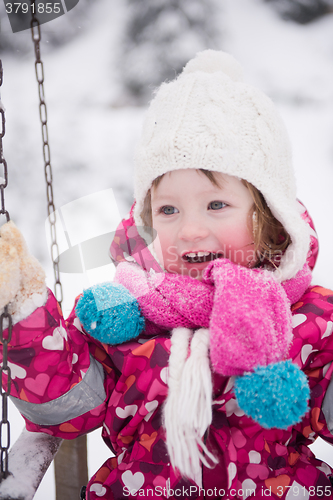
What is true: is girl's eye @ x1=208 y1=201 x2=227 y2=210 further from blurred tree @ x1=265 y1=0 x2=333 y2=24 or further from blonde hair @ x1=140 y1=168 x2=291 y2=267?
blurred tree @ x1=265 y1=0 x2=333 y2=24

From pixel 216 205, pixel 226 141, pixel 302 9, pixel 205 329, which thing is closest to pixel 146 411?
pixel 205 329

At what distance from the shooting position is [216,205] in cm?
75

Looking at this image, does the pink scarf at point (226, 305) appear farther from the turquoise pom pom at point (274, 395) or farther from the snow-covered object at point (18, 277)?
the snow-covered object at point (18, 277)

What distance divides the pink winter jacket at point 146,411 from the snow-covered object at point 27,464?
33 mm

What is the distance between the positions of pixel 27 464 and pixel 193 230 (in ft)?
1.83

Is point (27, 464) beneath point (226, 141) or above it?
beneath

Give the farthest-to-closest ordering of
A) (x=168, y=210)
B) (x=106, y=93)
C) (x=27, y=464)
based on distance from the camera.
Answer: (x=106, y=93)
(x=168, y=210)
(x=27, y=464)

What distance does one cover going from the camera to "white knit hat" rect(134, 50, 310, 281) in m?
0.72

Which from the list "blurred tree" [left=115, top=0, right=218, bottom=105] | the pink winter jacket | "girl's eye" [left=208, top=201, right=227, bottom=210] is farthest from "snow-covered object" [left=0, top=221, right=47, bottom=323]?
"blurred tree" [left=115, top=0, right=218, bottom=105]

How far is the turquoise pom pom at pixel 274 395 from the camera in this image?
0.59 m

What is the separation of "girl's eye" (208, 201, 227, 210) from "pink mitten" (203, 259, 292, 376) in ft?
0.46

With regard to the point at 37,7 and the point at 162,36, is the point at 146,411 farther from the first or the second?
the point at 162,36

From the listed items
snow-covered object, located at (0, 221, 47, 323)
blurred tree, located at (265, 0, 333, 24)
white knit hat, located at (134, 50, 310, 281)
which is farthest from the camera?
blurred tree, located at (265, 0, 333, 24)

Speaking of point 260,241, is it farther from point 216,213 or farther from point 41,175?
point 41,175
